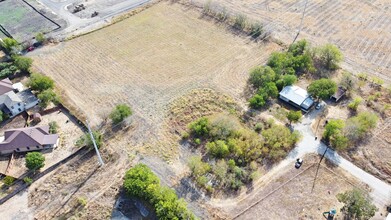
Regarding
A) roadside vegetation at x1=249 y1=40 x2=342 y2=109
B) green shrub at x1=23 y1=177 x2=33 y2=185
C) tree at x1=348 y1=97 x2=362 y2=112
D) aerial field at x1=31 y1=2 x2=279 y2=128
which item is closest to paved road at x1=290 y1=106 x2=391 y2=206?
roadside vegetation at x1=249 y1=40 x2=342 y2=109

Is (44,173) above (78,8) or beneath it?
beneath

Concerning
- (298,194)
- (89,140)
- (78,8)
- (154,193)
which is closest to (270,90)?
(298,194)

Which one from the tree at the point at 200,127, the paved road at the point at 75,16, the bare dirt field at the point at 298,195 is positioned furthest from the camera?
the paved road at the point at 75,16

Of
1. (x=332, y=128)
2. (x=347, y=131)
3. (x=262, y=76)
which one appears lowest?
(x=347, y=131)

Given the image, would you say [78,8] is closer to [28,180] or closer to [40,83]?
[40,83]

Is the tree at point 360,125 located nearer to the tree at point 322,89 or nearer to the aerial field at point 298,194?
the tree at point 322,89

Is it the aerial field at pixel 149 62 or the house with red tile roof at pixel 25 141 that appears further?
the aerial field at pixel 149 62

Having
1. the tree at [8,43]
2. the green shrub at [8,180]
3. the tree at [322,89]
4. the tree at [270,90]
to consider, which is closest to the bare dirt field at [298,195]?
the tree at [322,89]
